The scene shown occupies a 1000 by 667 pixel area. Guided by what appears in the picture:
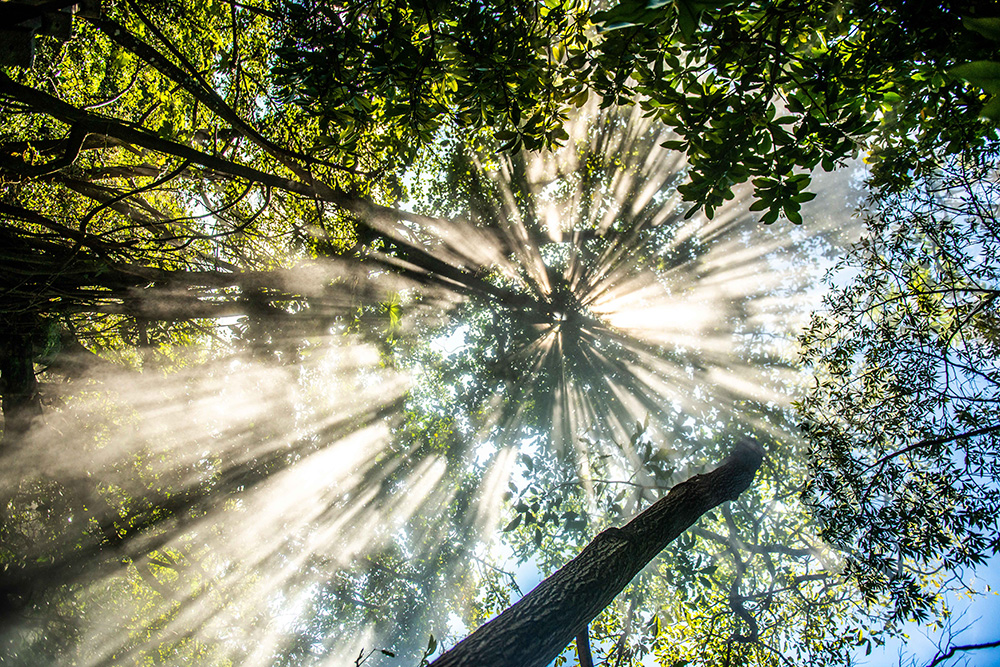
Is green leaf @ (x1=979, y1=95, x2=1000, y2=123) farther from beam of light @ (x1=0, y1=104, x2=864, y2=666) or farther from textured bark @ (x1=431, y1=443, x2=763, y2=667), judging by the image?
beam of light @ (x1=0, y1=104, x2=864, y2=666)

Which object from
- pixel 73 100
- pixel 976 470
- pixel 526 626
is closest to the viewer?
pixel 526 626

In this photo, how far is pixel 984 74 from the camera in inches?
30.5

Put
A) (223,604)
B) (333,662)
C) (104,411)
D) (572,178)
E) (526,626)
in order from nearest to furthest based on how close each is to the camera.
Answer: (526,626)
(572,178)
(104,411)
(223,604)
(333,662)

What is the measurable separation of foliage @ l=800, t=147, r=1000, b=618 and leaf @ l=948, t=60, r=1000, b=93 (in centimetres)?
337

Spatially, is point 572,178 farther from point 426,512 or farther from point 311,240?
point 426,512

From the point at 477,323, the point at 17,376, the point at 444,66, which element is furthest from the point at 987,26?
the point at 17,376

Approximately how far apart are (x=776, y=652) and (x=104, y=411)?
14559 millimetres

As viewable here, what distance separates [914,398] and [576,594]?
12.7 feet

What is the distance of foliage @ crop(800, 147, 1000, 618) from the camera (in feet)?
10.0

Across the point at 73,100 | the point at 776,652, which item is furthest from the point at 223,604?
the point at 776,652

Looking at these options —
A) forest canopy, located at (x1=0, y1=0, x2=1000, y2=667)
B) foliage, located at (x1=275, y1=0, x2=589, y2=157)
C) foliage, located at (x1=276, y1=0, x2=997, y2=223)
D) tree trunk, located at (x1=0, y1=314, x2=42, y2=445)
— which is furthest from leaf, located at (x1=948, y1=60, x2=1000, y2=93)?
tree trunk, located at (x1=0, y1=314, x2=42, y2=445)

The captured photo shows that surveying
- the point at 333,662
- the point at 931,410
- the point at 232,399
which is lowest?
the point at 931,410

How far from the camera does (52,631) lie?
381 inches

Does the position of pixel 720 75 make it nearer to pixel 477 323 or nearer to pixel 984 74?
pixel 984 74
